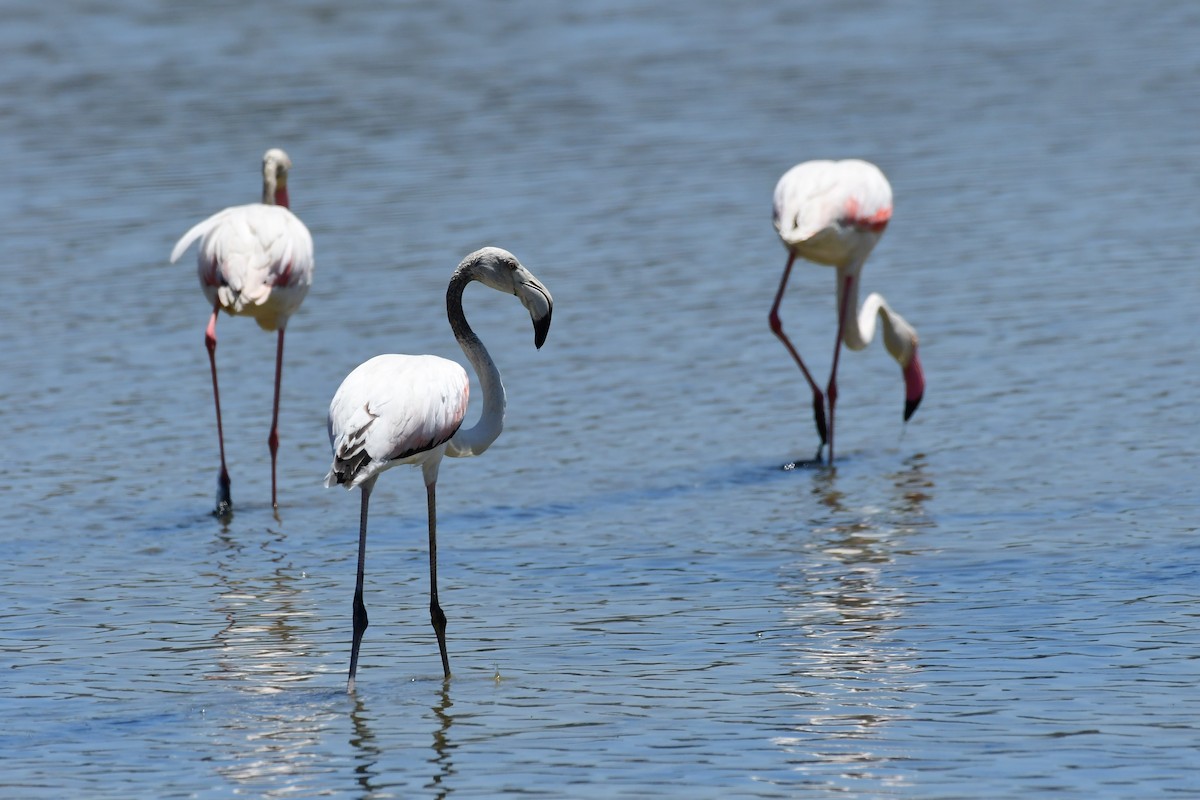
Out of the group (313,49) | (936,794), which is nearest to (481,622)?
(936,794)

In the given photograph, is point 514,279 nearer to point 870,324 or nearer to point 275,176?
point 275,176

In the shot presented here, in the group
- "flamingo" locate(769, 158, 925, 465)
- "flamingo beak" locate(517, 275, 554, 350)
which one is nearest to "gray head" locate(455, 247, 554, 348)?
"flamingo beak" locate(517, 275, 554, 350)

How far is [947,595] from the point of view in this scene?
8.01 metres

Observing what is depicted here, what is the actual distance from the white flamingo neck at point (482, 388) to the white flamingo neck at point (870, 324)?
4.61 metres

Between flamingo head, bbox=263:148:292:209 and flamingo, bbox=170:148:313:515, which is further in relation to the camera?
flamingo head, bbox=263:148:292:209

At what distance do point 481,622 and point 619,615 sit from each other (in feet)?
1.77

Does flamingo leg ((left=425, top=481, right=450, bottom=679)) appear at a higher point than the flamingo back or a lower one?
lower

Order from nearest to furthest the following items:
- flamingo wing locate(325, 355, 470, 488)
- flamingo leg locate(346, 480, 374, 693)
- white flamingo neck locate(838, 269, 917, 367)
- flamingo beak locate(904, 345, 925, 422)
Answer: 1. flamingo wing locate(325, 355, 470, 488)
2. flamingo leg locate(346, 480, 374, 693)
3. flamingo beak locate(904, 345, 925, 422)
4. white flamingo neck locate(838, 269, 917, 367)

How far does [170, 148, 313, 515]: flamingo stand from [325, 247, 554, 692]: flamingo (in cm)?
289

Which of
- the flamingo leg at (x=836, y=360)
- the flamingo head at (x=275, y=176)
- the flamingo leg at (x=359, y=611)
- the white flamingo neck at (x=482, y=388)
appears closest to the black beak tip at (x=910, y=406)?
the flamingo leg at (x=836, y=360)

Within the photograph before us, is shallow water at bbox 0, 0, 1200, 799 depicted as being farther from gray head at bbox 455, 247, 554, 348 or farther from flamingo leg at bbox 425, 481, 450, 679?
gray head at bbox 455, 247, 554, 348

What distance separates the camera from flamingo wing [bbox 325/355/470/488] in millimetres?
6832

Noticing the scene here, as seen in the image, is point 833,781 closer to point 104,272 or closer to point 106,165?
point 104,272

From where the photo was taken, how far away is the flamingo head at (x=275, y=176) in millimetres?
11086
